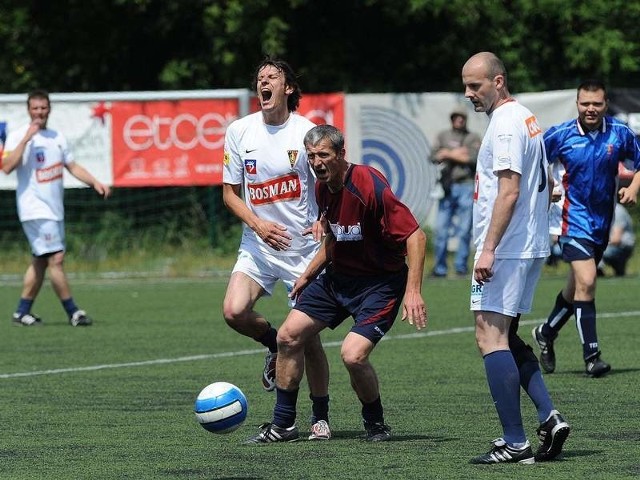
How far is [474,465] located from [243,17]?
18277mm

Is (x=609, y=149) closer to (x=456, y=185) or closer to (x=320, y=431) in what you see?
(x=320, y=431)

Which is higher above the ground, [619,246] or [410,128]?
[410,128]

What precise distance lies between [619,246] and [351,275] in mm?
12873

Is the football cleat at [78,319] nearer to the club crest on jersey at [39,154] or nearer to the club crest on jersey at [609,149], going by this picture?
the club crest on jersey at [39,154]

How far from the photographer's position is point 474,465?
7582mm

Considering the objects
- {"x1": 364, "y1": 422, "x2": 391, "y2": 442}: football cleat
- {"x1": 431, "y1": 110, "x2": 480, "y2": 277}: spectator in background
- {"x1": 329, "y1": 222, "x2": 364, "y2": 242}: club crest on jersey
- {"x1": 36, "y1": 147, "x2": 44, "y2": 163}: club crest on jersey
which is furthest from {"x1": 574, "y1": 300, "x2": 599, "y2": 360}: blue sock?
{"x1": 431, "y1": 110, "x2": 480, "y2": 277}: spectator in background

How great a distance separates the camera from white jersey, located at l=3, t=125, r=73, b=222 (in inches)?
628

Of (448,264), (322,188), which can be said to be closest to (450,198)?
(448,264)

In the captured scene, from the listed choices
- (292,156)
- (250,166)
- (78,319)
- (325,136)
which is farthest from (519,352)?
(78,319)

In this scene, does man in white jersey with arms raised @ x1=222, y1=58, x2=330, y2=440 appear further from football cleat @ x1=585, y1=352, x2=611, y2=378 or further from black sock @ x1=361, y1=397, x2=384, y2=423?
football cleat @ x1=585, y1=352, x2=611, y2=378

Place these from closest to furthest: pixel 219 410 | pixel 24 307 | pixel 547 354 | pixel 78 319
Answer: pixel 219 410 < pixel 547 354 < pixel 78 319 < pixel 24 307

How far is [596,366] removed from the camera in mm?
11117

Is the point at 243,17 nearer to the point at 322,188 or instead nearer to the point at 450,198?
the point at 450,198

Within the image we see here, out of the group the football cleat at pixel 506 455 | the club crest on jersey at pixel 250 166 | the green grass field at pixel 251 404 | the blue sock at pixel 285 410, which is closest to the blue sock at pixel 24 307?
the green grass field at pixel 251 404
